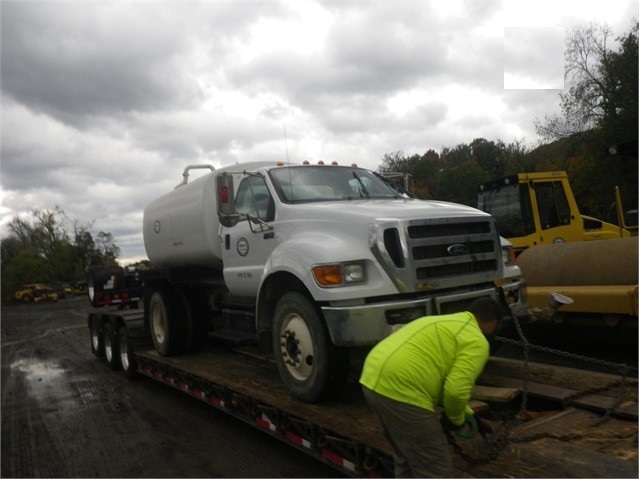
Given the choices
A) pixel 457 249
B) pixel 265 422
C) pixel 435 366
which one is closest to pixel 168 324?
pixel 265 422

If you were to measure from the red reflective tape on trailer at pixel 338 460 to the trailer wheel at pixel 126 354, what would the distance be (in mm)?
5753

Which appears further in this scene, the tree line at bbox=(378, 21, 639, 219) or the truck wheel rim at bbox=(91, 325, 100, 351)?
the tree line at bbox=(378, 21, 639, 219)

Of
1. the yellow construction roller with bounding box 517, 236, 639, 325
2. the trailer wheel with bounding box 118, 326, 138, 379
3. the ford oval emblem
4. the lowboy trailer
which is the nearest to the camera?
the lowboy trailer

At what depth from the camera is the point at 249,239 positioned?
6.21 m

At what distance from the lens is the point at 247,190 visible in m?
6.56

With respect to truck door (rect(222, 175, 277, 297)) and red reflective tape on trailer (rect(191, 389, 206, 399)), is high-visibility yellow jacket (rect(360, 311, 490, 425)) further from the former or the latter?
red reflective tape on trailer (rect(191, 389, 206, 399))

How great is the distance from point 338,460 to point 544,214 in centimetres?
759

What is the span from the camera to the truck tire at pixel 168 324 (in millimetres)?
8297

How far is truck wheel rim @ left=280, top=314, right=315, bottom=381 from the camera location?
16.2 ft

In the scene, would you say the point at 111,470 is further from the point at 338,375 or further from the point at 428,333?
the point at 428,333

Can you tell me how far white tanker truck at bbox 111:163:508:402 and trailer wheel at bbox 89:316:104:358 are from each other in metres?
5.10

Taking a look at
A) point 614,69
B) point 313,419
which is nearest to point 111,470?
point 313,419

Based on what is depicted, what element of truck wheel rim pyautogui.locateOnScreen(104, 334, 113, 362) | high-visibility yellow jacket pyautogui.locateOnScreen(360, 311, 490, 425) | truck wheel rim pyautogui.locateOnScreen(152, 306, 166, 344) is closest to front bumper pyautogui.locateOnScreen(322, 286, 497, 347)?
high-visibility yellow jacket pyautogui.locateOnScreen(360, 311, 490, 425)

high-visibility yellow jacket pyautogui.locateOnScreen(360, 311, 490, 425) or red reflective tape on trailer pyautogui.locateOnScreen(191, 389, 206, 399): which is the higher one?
high-visibility yellow jacket pyautogui.locateOnScreen(360, 311, 490, 425)
